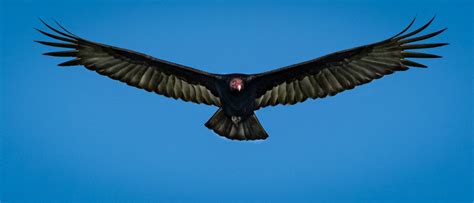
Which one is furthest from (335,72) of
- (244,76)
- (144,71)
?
(144,71)

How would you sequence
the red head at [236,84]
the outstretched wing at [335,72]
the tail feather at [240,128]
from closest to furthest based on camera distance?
the red head at [236,84], the outstretched wing at [335,72], the tail feather at [240,128]

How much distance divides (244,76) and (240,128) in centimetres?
104

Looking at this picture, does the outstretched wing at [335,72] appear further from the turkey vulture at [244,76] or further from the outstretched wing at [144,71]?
the outstretched wing at [144,71]

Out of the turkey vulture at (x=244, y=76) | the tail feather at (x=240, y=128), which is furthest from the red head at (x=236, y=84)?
the tail feather at (x=240, y=128)

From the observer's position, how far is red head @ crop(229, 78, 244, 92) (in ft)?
41.5

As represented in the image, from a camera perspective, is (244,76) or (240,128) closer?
(244,76)

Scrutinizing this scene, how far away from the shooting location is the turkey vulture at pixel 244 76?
42.6 feet

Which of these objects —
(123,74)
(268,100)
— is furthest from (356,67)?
(123,74)

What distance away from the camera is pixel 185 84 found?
13773 mm

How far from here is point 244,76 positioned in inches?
507

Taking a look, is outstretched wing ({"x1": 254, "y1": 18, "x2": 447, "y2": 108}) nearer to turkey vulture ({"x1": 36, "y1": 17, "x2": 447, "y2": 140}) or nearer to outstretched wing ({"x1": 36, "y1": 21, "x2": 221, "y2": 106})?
turkey vulture ({"x1": 36, "y1": 17, "x2": 447, "y2": 140})

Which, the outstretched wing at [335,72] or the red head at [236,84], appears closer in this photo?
the red head at [236,84]

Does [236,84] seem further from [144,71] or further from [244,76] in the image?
[144,71]

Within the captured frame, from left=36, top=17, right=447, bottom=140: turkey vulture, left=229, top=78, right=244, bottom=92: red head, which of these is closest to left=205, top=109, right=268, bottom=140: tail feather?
left=36, top=17, right=447, bottom=140: turkey vulture
